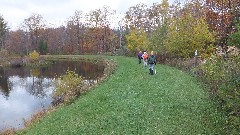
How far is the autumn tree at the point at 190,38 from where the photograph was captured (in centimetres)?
3944

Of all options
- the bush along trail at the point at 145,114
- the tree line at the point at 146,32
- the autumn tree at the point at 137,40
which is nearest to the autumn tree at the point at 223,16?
the tree line at the point at 146,32

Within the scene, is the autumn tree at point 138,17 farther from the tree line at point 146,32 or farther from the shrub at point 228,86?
the shrub at point 228,86

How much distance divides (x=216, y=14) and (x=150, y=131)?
3831 centimetres

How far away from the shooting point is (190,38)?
40438 millimetres

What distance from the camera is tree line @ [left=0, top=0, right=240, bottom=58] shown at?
41.2 meters

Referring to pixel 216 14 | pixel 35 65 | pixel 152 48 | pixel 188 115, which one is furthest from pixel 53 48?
pixel 188 115

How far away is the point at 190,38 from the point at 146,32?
161 ft

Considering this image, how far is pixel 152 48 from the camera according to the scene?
52.7 meters

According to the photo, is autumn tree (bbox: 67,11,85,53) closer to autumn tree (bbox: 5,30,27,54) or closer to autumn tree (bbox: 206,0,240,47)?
autumn tree (bbox: 5,30,27,54)

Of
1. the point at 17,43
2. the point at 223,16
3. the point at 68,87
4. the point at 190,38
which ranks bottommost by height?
the point at 68,87

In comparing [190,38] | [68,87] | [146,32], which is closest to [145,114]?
[68,87]

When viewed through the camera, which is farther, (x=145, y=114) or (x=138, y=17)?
(x=138, y=17)

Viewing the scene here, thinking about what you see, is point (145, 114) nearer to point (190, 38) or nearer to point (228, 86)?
point (228, 86)

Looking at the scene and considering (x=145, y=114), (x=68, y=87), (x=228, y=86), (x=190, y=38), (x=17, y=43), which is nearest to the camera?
(x=228, y=86)
